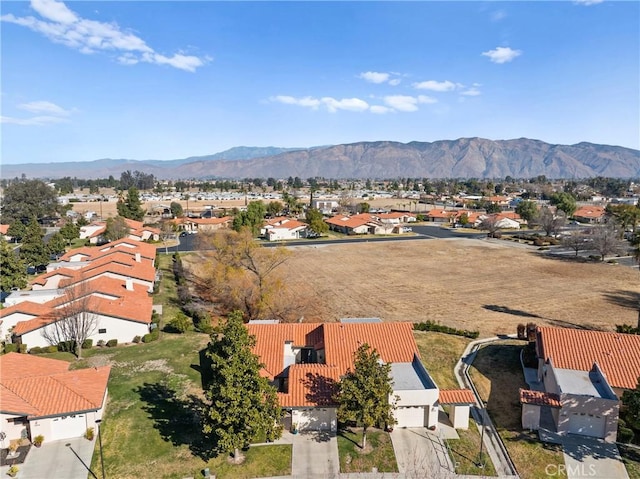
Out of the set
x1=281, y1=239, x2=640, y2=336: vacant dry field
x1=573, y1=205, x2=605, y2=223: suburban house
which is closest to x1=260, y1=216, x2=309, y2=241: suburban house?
x1=281, y1=239, x2=640, y2=336: vacant dry field

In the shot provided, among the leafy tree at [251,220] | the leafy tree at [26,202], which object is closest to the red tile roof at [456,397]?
the leafy tree at [251,220]

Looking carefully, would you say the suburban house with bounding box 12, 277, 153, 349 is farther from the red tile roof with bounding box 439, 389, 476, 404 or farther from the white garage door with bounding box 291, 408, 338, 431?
the red tile roof with bounding box 439, 389, 476, 404

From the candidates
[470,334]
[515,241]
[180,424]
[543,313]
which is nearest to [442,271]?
[543,313]

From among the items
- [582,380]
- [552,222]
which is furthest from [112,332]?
[552,222]

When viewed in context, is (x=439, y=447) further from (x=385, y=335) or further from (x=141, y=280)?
(x=141, y=280)

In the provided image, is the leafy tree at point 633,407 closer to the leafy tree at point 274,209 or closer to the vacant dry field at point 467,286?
the vacant dry field at point 467,286
